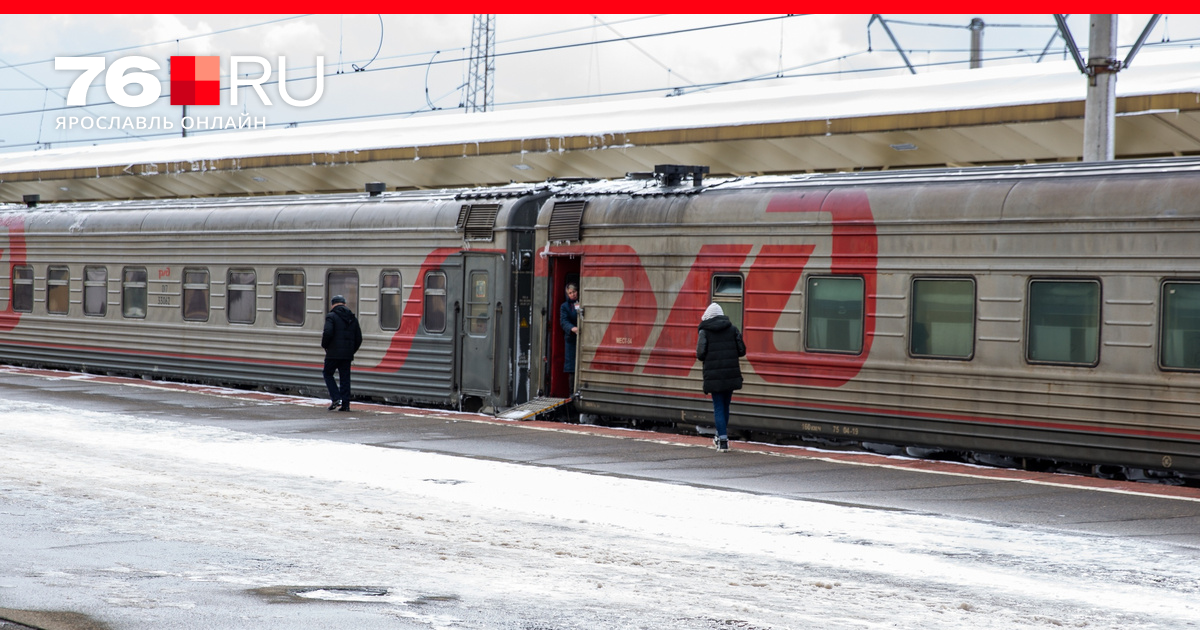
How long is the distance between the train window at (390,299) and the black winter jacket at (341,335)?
0.92 metres

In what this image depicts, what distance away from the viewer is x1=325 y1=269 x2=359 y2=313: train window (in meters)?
19.9

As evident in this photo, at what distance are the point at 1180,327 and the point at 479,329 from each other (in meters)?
8.94

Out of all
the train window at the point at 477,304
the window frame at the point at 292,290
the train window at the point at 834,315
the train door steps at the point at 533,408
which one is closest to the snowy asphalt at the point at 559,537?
the train window at the point at 834,315

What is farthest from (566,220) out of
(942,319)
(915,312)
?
(942,319)

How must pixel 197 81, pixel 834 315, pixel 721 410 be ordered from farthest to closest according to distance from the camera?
pixel 197 81
pixel 834 315
pixel 721 410

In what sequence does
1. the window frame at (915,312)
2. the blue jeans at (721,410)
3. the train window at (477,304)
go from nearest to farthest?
the window frame at (915,312), the blue jeans at (721,410), the train window at (477,304)

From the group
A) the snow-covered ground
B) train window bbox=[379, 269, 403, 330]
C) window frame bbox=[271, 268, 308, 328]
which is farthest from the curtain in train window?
the snow-covered ground

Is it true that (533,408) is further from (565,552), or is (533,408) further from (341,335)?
(565,552)

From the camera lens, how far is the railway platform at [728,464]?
33.6 feet

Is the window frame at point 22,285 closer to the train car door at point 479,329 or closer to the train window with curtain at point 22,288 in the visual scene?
the train window with curtain at point 22,288

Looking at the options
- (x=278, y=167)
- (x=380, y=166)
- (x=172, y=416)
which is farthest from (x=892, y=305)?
(x=278, y=167)

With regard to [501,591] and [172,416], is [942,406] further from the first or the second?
[172,416]

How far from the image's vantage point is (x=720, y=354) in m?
13.9

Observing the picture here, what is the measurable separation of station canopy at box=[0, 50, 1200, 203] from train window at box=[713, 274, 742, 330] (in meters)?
6.39
